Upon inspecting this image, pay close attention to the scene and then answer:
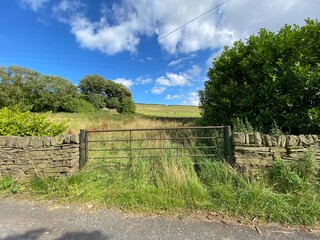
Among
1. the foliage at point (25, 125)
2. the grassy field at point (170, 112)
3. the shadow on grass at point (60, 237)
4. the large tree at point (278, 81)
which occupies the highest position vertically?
the grassy field at point (170, 112)

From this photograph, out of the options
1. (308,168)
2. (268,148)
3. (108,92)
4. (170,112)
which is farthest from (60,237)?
(170,112)

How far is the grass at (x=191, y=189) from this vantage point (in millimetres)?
2828

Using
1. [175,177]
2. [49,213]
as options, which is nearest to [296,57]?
[175,177]

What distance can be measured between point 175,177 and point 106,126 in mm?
7897

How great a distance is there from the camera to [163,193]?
10.9ft

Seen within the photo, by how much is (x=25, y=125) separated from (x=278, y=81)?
6637 mm

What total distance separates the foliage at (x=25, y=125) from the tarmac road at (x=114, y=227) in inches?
95.4

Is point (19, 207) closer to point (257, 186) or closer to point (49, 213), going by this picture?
point (49, 213)

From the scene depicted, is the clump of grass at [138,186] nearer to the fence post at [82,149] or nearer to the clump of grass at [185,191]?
the clump of grass at [185,191]

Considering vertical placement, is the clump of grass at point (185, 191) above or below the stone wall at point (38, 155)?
below

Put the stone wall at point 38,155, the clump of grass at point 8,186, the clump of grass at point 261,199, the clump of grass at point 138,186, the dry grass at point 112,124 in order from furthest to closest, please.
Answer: the dry grass at point 112,124
the stone wall at point 38,155
the clump of grass at point 8,186
the clump of grass at point 138,186
the clump of grass at point 261,199

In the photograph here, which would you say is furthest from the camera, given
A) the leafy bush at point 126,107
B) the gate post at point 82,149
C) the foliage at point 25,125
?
the leafy bush at point 126,107

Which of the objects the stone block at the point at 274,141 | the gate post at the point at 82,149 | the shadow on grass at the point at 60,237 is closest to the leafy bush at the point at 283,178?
the stone block at the point at 274,141

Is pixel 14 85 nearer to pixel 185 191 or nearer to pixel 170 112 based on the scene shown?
pixel 170 112
